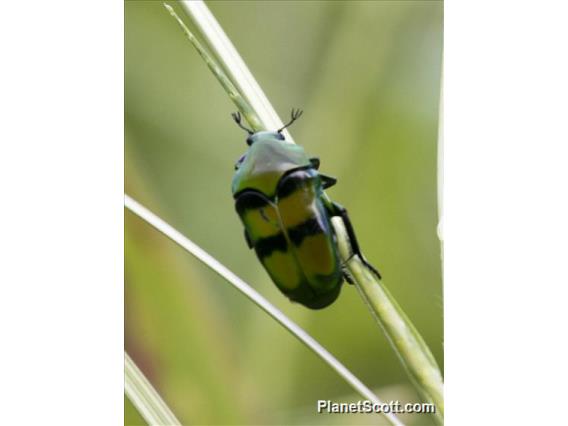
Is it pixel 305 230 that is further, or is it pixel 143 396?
pixel 143 396

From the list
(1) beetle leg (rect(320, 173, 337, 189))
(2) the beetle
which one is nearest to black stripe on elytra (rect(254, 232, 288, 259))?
(2) the beetle

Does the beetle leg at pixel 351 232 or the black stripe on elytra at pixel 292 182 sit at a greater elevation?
the black stripe on elytra at pixel 292 182

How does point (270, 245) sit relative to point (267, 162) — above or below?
below

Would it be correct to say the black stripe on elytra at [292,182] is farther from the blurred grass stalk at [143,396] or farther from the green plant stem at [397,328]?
the blurred grass stalk at [143,396]

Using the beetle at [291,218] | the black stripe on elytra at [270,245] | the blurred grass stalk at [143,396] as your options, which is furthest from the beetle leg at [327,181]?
the blurred grass stalk at [143,396]

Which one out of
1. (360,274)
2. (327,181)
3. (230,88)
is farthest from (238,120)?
(360,274)

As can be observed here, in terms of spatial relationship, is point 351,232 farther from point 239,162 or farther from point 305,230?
point 239,162
